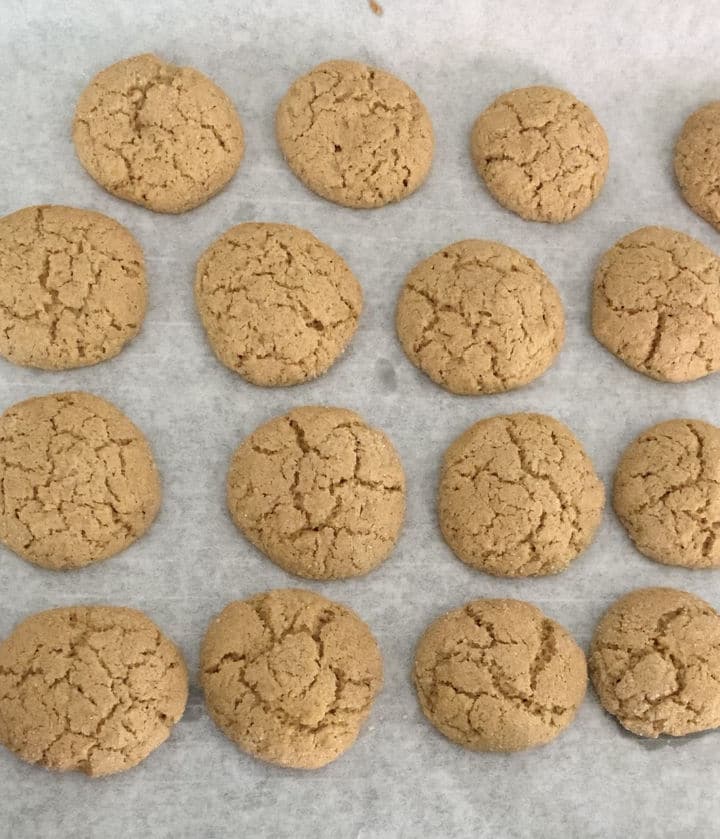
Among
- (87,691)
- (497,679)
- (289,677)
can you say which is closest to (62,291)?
(87,691)

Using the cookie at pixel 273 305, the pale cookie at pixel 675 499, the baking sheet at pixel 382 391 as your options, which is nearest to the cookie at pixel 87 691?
the baking sheet at pixel 382 391

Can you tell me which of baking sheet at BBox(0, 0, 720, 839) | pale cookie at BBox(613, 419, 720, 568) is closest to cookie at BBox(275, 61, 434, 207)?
baking sheet at BBox(0, 0, 720, 839)

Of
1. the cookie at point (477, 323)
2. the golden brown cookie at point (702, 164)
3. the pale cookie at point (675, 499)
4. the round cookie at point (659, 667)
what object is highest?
the golden brown cookie at point (702, 164)

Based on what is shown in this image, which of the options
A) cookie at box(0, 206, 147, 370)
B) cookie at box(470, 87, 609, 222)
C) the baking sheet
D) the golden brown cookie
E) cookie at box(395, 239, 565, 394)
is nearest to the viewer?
the baking sheet

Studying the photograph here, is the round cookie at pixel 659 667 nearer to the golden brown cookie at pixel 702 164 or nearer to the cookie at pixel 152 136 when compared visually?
the golden brown cookie at pixel 702 164

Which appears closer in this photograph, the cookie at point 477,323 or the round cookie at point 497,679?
the round cookie at point 497,679

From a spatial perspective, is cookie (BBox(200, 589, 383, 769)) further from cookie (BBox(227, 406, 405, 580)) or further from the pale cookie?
the pale cookie
